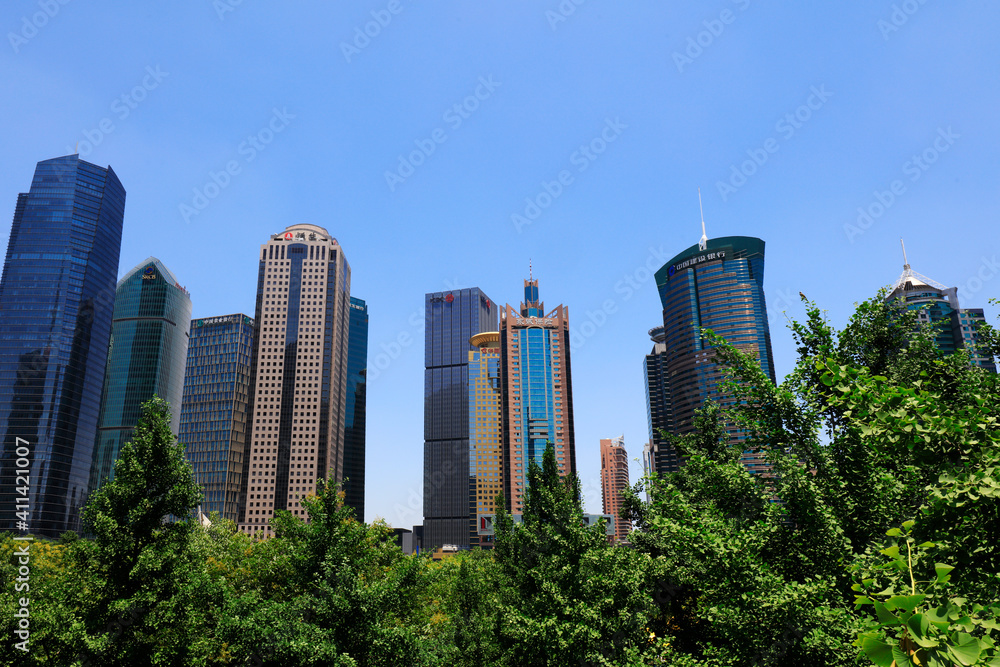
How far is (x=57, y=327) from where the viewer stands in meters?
172

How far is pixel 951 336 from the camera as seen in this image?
195m

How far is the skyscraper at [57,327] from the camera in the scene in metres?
164

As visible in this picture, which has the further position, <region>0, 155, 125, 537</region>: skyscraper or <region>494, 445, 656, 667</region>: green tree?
<region>0, 155, 125, 537</region>: skyscraper

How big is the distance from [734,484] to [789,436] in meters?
1.97

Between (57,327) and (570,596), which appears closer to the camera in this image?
(570,596)

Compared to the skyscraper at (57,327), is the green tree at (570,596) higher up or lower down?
lower down

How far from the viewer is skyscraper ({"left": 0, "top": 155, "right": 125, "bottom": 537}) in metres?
164

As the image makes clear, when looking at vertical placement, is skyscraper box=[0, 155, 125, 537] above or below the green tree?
above

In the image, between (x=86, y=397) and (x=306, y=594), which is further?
(x=86, y=397)

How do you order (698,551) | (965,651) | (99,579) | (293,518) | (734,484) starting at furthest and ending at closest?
(293,518) < (99,579) < (734,484) < (698,551) < (965,651)

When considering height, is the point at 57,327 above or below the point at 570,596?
above

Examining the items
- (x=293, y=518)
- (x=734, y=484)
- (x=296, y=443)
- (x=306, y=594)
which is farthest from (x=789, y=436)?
(x=296, y=443)

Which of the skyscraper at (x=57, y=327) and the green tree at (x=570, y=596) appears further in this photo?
the skyscraper at (x=57, y=327)

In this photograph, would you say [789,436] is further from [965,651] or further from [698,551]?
[965,651]
